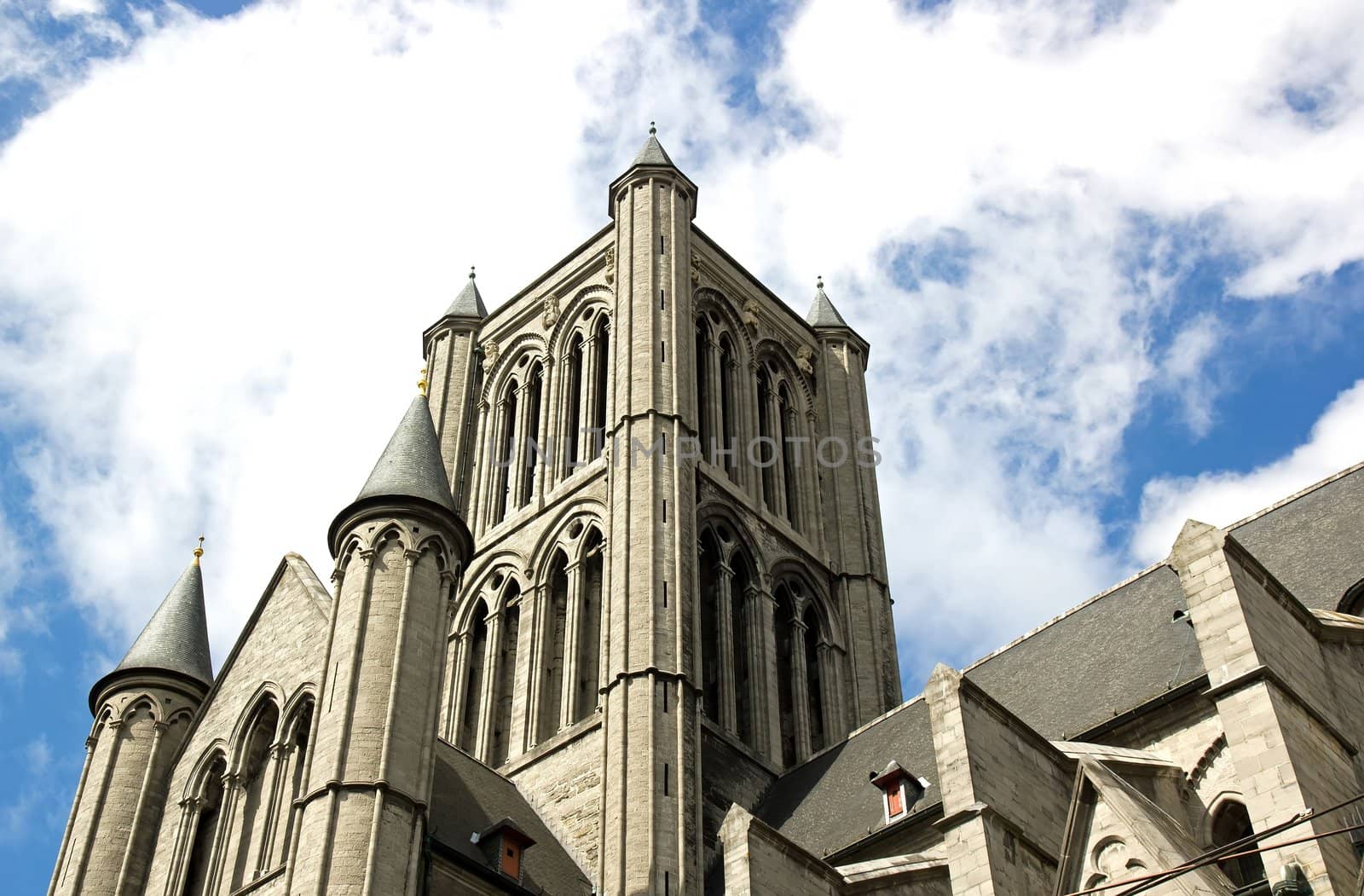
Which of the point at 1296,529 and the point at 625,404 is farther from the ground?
the point at 625,404

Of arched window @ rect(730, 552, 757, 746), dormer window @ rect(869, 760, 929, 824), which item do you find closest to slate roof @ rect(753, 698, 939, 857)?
dormer window @ rect(869, 760, 929, 824)

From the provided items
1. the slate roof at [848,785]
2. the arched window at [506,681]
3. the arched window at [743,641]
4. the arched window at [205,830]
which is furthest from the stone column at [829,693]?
the arched window at [205,830]

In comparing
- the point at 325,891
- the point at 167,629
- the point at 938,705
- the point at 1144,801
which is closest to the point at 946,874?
the point at 938,705

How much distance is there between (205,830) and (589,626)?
24.5 ft

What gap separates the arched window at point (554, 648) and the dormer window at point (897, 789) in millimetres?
7085

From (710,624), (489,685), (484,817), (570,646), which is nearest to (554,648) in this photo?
(570,646)

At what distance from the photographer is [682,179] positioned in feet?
105

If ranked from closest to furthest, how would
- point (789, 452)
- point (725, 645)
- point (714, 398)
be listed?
1. point (725, 645)
2. point (714, 398)
3. point (789, 452)

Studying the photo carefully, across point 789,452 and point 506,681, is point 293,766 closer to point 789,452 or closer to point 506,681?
point 506,681

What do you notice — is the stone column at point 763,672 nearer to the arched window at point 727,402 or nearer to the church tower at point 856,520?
the church tower at point 856,520

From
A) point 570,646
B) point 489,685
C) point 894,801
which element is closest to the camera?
point 894,801

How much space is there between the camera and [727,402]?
31844mm

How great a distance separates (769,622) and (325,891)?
40.8 ft

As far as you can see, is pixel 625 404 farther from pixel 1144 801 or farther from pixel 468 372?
pixel 1144 801
